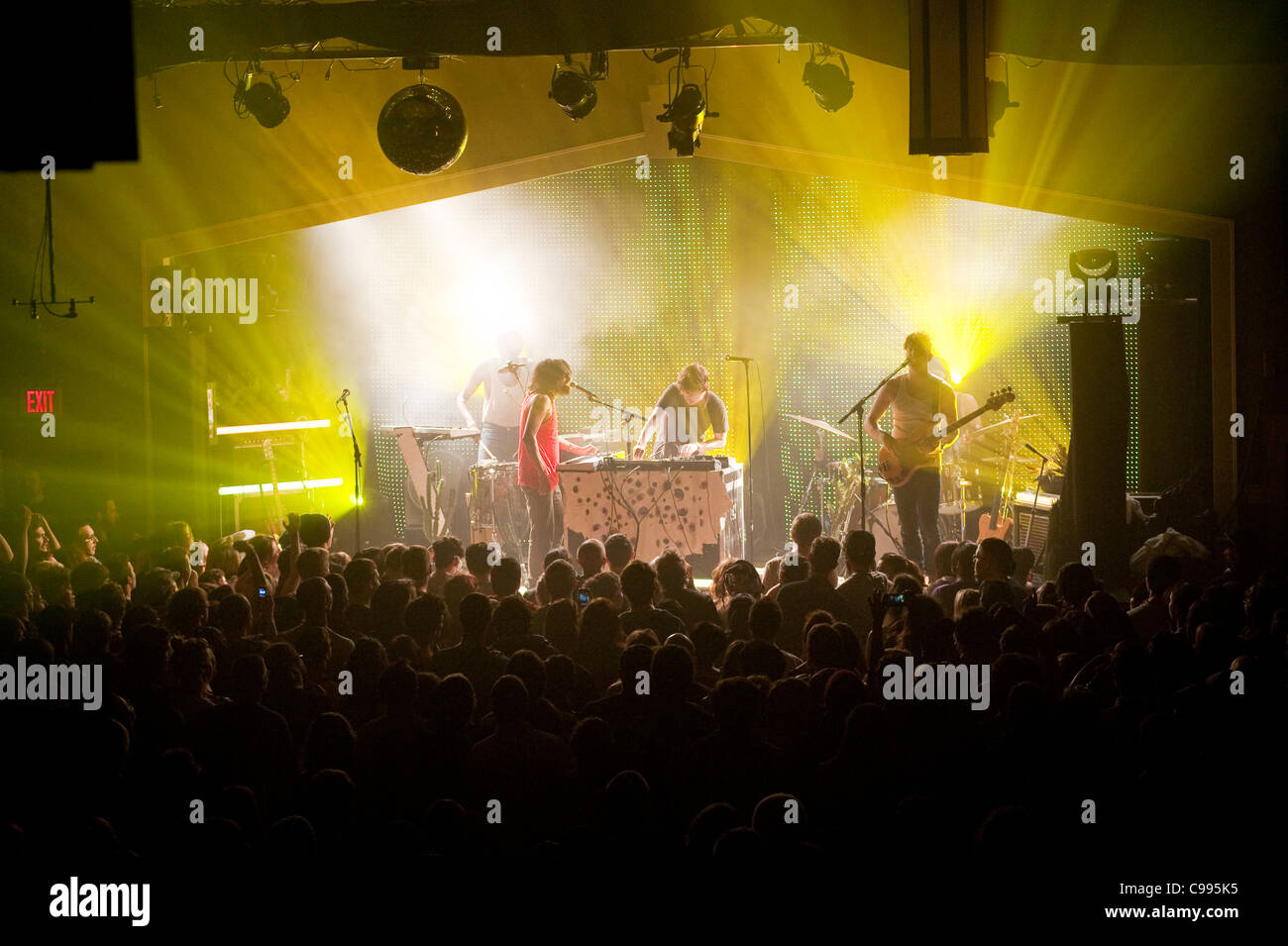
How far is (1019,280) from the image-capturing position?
550 inches

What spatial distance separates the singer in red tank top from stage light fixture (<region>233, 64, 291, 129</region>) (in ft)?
9.31

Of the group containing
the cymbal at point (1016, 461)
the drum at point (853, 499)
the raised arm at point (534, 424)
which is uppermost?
the raised arm at point (534, 424)

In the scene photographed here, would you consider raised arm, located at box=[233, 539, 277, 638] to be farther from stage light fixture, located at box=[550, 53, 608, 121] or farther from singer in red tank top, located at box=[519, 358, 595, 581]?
stage light fixture, located at box=[550, 53, 608, 121]

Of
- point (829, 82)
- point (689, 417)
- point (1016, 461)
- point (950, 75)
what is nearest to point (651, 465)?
point (689, 417)

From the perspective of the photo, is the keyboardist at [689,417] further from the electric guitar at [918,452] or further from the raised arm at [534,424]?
the electric guitar at [918,452]

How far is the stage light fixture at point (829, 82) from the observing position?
30.6 feet

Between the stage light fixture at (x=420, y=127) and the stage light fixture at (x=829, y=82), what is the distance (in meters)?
2.69

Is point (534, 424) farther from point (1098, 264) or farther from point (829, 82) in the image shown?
point (1098, 264)

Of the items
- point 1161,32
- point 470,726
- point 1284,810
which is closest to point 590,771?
point 470,726

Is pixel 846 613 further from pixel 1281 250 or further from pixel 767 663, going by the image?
pixel 1281 250

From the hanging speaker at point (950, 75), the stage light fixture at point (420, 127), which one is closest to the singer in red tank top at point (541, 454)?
the stage light fixture at point (420, 127)

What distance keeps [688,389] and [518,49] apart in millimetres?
3610

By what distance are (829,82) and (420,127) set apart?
10.2 feet

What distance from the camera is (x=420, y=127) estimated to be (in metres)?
9.12
